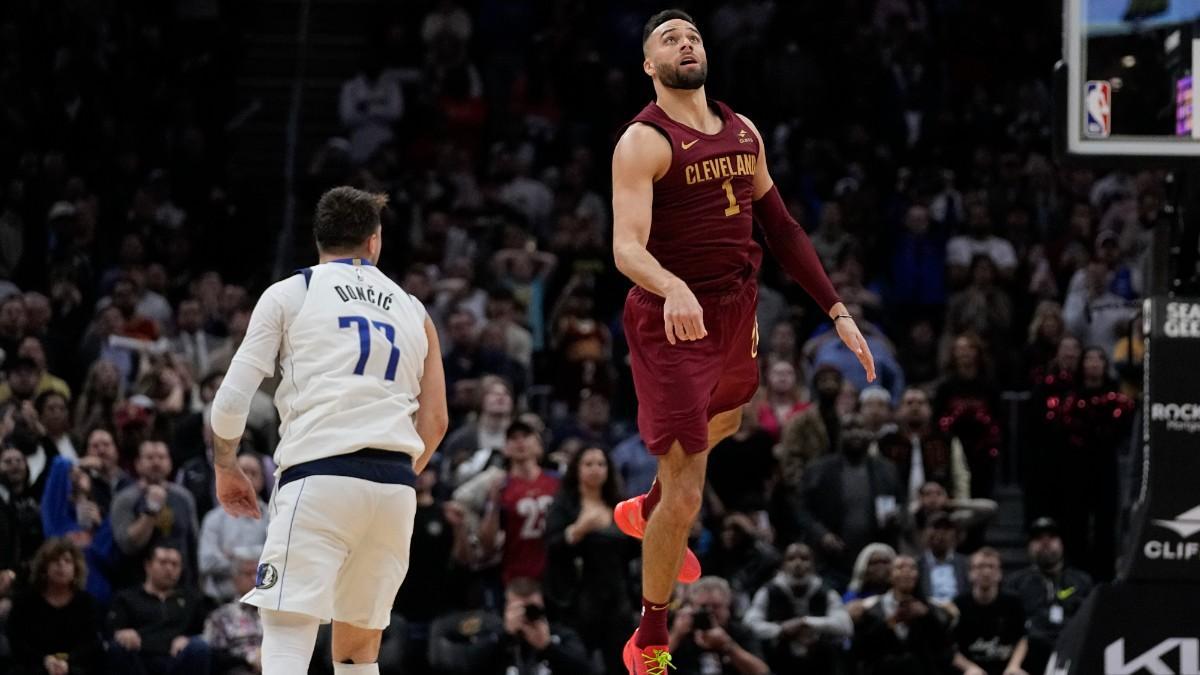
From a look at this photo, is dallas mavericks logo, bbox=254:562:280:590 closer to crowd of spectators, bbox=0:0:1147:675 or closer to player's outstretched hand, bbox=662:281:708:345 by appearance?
player's outstretched hand, bbox=662:281:708:345

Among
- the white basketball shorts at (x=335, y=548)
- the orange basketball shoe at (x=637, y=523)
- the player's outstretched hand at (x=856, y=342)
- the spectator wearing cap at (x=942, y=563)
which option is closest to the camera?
the white basketball shorts at (x=335, y=548)

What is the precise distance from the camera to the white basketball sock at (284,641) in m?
7.04

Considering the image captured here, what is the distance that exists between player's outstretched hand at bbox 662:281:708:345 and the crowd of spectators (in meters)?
2.93

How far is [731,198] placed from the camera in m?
8.12

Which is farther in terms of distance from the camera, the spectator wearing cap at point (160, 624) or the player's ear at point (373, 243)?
the spectator wearing cap at point (160, 624)

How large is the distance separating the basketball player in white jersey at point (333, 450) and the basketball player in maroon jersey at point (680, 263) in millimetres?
1140

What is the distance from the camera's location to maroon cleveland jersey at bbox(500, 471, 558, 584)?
536 inches

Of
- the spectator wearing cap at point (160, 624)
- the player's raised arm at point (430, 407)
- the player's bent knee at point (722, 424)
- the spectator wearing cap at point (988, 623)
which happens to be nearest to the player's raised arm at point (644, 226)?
the player's bent knee at point (722, 424)

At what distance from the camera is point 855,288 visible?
16719mm

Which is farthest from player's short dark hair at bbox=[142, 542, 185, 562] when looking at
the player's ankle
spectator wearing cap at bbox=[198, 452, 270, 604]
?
the player's ankle

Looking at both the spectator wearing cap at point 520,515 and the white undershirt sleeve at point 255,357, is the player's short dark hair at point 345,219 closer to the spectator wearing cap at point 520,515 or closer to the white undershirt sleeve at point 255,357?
the white undershirt sleeve at point 255,357

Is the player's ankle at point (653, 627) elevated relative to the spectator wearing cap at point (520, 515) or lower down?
elevated

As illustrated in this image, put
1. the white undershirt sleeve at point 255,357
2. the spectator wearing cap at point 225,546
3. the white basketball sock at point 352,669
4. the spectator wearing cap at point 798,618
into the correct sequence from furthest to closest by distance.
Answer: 1. the spectator wearing cap at point 225,546
2. the spectator wearing cap at point 798,618
3. the white basketball sock at point 352,669
4. the white undershirt sleeve at point 255,357

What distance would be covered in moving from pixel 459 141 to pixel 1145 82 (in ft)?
39.6
